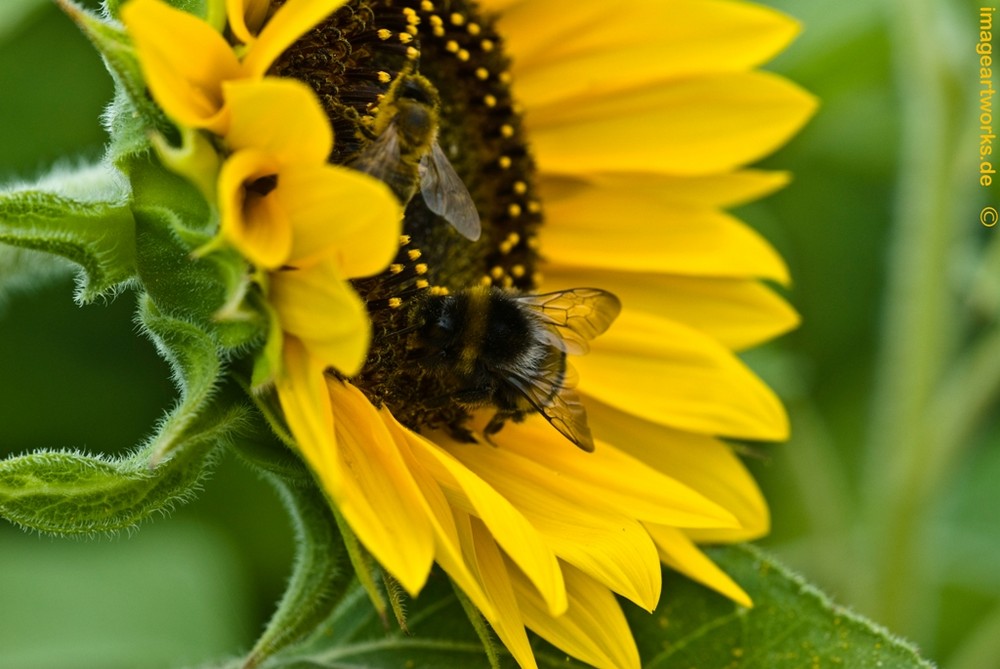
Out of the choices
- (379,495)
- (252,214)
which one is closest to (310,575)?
(379,495)

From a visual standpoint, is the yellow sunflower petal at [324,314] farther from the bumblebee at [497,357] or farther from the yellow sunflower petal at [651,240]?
the yellow sunflower petal at [651,240]

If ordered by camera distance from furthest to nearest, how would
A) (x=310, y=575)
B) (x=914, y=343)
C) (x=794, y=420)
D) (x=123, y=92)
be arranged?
(x=794, y=420) → (x=914, y=343) → (x=310, y=575) → (x=123, y=92)

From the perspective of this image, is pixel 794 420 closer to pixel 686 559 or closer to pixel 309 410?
pixel 686 559

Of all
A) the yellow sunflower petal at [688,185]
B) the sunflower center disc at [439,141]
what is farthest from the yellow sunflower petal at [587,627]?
the yellow sunflower petal at [688,185]

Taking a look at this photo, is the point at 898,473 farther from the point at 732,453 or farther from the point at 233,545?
the point at 233,545

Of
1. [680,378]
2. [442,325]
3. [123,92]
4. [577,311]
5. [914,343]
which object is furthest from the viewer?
[914,343]

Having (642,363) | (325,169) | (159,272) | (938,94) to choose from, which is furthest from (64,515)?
(938,94)

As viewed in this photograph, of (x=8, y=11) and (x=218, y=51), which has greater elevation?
(x=218, y=51)
